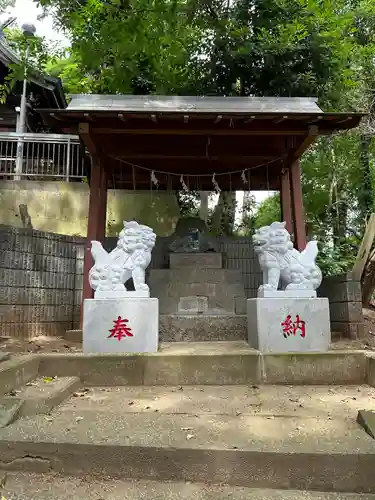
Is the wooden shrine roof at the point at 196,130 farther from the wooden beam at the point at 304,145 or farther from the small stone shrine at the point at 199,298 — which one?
the small stone shrine at the point at 199,298

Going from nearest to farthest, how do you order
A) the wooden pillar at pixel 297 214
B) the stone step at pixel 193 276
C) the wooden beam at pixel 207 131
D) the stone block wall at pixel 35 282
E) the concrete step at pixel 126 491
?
the concrete step at pixel 126 491 < the stone block wall at pixel 35 282 < the wooden beam at pixel 207 131 < the wooden pillar at pixel 297 214 < the stone step at pixel 193 276

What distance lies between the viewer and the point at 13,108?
1248 cm

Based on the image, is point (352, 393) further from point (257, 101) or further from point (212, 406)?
point (257, 101)

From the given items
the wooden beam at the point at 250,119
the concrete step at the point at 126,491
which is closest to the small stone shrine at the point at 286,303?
the wooden beam at the point at 250,119

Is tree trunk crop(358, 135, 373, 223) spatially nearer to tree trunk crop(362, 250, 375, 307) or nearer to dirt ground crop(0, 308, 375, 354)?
tree trunk crop(362, 250, 375, 307)

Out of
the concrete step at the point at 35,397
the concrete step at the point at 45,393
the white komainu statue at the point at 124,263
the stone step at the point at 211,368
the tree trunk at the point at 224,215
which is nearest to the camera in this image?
the concrete step at the point at 35,397

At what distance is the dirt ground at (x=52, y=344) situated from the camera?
545 centimetres

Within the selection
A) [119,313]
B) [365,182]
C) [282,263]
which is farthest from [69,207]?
[365,182]

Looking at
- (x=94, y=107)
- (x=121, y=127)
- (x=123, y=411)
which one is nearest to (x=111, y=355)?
(x=123, y=411)

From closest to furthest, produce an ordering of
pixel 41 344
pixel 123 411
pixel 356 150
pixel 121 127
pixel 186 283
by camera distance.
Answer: pixel 123 411
pixel 41 344
pixel 121 127
pixel 186 283
pixel 356 150

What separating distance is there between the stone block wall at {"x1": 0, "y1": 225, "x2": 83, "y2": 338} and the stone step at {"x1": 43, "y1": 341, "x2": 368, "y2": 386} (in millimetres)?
2489

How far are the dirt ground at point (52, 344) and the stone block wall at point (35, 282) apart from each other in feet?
0.95

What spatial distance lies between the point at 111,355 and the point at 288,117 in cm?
451

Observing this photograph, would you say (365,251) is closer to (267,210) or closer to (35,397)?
(35,397)
